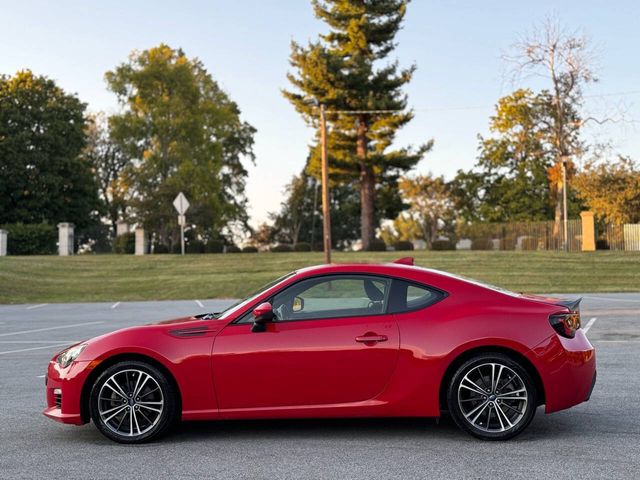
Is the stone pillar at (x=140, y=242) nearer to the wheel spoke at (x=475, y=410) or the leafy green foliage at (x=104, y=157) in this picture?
the leafy green foliage at (x=104, y=157)

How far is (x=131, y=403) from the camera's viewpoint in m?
6.05

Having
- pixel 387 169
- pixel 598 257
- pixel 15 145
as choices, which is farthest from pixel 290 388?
pixel 15 145

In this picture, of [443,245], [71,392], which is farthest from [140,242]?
[71,392]

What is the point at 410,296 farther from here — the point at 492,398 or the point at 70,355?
the point at 70,355

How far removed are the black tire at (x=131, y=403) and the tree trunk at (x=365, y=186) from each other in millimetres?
43819

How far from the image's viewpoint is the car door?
19.5ft

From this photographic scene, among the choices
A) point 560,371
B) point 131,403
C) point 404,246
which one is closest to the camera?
point 560,371

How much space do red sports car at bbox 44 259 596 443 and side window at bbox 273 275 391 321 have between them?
2 cm

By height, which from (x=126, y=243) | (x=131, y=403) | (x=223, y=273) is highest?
(x=126, y=243)

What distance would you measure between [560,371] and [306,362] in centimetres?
197

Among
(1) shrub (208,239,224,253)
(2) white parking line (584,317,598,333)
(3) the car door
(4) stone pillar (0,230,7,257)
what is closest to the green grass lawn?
(1) shrub (208,239,224,253)

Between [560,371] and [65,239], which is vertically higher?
[65,239]

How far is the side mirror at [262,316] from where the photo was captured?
19.6 ft

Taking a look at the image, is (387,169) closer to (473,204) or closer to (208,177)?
(208,177)
